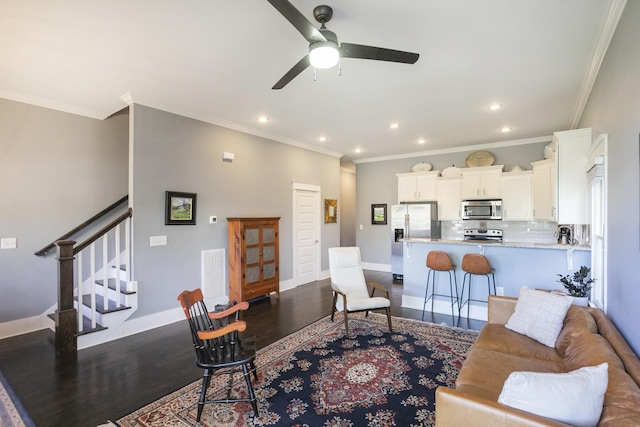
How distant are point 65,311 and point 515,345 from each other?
4199 millimetres

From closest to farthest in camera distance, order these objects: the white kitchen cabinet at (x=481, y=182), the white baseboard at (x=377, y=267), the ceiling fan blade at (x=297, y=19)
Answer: the ceiling fan blade at (x=297, y=19)
the white kitchen cabinet at (x=481, y=182)
the white baseboard at (x=377, y=267)

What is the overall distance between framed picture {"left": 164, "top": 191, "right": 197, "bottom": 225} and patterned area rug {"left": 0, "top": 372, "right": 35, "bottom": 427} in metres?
2.15

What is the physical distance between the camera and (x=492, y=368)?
2010 mm

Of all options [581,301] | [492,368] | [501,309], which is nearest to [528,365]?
[492,368]

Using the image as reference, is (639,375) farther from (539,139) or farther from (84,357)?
(539,139)

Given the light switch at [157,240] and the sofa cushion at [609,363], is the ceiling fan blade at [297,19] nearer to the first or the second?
the sofa cushion at [609,363]

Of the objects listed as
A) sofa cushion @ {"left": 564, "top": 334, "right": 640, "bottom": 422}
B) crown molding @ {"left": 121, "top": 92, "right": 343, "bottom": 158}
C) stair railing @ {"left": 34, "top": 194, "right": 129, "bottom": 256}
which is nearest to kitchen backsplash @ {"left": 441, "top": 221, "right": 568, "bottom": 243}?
crown molding @ {"left": 121, "top": 92, "right": 343, "bottom": 158}

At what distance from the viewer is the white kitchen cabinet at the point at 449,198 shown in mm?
6363

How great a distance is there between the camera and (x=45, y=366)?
9.48 ft

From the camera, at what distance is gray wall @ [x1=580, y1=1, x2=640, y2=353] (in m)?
1.84

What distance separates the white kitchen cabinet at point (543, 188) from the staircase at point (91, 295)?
19.9ft

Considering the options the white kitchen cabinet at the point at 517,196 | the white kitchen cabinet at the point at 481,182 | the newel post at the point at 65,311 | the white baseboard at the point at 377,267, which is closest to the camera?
the newel post at the point at 65,311

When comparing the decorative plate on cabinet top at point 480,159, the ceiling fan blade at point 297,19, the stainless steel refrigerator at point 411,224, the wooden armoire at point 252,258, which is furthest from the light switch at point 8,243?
the decorative plate on cabinet top at point 480,159

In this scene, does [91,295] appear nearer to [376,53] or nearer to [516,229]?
[376,53]
